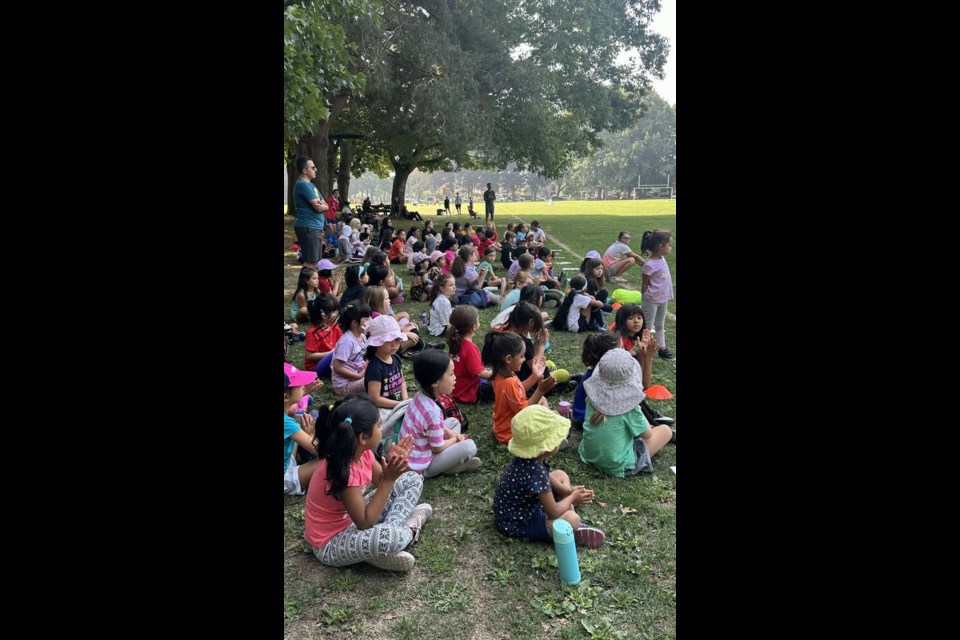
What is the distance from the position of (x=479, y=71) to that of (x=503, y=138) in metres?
2.51

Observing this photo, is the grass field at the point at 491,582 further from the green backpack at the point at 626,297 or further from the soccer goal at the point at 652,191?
the soccer goal at the point at 652,191

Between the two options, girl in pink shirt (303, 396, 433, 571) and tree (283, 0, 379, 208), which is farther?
tree (283, 0, 379, 208)

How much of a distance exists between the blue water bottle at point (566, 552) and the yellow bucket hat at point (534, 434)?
1.31ft

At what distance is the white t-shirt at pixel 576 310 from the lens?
7.14 m

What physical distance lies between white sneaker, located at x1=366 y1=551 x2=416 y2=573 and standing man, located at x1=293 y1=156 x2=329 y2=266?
16.2 feet

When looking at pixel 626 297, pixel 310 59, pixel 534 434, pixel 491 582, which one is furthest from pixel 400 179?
pixel 491 582

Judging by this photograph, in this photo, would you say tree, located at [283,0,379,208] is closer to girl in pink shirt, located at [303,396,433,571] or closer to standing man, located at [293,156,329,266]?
standing man, located at [293,156,329,266]

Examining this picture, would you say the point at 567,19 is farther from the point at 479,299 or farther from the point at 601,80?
the point at 479,299

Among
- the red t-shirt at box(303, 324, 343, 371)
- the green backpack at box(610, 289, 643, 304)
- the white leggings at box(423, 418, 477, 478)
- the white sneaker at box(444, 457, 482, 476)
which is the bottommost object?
the white sneaker at box(444, 457, 482, 476)

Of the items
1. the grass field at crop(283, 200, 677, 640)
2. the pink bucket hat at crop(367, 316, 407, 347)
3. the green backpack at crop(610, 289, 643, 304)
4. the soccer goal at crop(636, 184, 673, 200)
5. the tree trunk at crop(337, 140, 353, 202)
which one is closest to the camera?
the grass field at crop(283, 200, 677, 640)

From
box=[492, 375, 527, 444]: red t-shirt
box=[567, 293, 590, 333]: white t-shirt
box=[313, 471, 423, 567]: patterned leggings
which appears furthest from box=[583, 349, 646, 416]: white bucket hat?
box=[567, 293, 590, 333]: white t-shirt

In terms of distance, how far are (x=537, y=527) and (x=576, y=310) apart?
14.2 ft

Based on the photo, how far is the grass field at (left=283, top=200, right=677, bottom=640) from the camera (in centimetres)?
256
